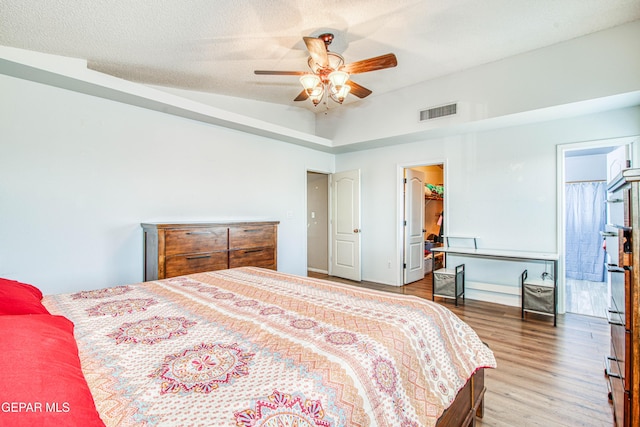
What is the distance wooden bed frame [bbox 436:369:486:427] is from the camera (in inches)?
54.9

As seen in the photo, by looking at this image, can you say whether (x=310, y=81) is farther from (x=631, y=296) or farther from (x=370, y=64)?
(x=631, y=296)

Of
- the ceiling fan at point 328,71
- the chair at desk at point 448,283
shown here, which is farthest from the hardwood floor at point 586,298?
the ceiling fan at point 328,71

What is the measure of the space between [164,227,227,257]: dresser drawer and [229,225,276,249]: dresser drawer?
0.41 ft

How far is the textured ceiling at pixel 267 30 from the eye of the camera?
7.48 feet

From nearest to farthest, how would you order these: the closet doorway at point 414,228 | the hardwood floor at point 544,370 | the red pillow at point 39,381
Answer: the red pillow at point 39,381 → the hardwood floor at point 544,370 → the closet doorway at point 414,228

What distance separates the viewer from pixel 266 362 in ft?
3.20

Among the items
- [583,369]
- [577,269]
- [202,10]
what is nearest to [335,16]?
[202,10]

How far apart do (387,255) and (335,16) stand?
12.3 ft

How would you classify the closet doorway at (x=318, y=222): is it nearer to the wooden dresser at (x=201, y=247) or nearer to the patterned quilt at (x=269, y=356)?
the wooden dresser at (x=201, y=247)

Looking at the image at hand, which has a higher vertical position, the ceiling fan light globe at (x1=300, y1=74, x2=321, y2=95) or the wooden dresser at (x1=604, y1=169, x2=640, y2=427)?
the ceiling fan light globe at (x1=300, y1=74, x2=321, y2=95)

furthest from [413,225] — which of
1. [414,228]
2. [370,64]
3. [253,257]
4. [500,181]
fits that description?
[370,64]

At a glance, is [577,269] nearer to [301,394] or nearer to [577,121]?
[577,121]

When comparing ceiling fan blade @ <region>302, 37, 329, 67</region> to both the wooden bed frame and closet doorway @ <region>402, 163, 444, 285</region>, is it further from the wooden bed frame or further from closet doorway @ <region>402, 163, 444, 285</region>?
closet doorway @ <region>402, 163, 444, 285</region>

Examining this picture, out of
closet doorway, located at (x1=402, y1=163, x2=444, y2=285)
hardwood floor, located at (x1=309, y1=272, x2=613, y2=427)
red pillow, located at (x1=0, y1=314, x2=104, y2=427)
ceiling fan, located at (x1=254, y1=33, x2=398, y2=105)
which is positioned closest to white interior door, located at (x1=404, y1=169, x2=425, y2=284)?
closet doorway, located at (x1=402, y1=163, x2=444, y2=285)
